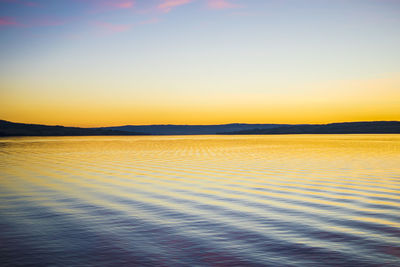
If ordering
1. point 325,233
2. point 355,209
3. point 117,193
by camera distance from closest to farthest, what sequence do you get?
point 325,233 → point 355,209 → point 117,193

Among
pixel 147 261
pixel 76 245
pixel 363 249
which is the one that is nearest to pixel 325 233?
pixel 363 249

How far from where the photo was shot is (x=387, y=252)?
6258mm

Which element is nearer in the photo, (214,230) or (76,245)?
(76,245)

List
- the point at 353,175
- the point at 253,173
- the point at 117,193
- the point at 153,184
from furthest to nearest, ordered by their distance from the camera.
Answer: the point at 253,173
the point at 353,175
the point at 153,184
the point at 117,193

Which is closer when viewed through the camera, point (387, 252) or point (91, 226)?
point (387, 252)

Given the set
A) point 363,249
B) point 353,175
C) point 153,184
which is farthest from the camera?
point 353,175

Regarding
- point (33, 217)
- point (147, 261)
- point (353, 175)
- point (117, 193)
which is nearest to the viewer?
point (147, 261)

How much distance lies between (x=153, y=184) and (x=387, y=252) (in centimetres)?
1009

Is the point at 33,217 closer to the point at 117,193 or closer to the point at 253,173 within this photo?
the point at 117,193

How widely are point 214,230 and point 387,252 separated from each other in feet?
10.7

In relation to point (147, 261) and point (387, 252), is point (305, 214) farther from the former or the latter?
point (147, 261)

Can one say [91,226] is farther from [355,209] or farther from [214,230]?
[355,209]

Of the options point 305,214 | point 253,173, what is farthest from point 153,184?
point 305,214

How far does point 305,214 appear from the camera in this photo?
9328 millimetres
